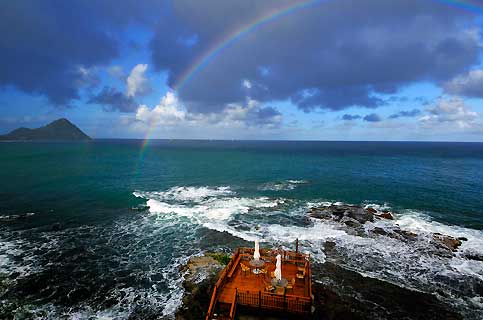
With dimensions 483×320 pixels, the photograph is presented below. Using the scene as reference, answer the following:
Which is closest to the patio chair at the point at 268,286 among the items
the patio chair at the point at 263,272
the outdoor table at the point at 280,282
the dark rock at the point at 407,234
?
the outdoor table at the point at 280,282

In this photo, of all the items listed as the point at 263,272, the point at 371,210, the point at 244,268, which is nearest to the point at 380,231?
the point at 371,210

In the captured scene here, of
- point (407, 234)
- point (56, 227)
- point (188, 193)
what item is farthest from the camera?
point (188, 193)

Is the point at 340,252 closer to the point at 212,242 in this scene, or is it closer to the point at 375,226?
the point at 375,226

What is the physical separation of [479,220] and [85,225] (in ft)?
199

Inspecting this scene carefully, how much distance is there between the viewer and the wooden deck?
19.0 m

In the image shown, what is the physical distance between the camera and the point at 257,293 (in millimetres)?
19562

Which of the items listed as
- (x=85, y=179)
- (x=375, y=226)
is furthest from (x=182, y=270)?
(x=85, y=179)

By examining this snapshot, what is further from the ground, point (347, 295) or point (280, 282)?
point (280, 282)

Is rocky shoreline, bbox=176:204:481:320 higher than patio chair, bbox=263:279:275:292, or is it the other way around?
patio chair, bbox=263:279:275:292

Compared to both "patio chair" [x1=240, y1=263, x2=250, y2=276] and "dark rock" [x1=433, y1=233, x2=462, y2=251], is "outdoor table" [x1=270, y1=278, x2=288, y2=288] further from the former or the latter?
"dark rock" [x1=433, y1=233, x2=462, y2=251]

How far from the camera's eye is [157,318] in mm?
20328

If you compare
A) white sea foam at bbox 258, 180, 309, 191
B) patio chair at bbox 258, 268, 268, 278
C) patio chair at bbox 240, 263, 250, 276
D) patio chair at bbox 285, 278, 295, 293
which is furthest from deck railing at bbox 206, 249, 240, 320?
white sea foam at bbox 258, 180, 309, 191

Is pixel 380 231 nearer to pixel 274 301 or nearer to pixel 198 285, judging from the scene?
pixel 274 301

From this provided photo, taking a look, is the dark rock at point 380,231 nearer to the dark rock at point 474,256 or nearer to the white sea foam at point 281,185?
the dark rock at point 474,256
